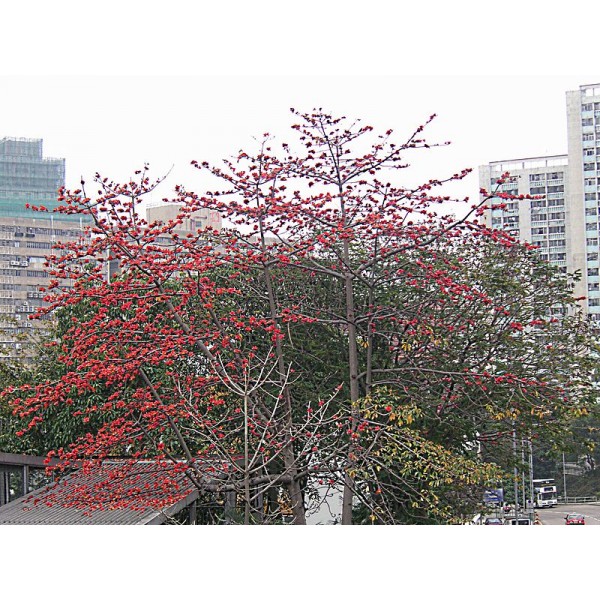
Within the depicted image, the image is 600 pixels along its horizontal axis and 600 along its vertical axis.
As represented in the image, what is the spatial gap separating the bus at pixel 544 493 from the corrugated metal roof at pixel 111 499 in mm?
2129

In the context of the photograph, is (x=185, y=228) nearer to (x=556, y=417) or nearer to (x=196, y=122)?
A: (x=196, y=122)

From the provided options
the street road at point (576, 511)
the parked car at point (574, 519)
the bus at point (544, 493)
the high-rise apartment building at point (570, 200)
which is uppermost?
the high-rise apartment building at point (570, 200)

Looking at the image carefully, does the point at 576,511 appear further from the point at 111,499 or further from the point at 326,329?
the point at 111,499

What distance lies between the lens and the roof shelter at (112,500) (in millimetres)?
Answer: 4555

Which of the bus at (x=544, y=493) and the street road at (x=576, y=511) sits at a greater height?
the bus at (x=544, y=493)

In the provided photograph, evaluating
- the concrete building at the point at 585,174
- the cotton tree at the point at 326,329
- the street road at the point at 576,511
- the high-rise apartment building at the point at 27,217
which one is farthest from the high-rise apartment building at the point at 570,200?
the high-rise apartment building at the point at 27,217

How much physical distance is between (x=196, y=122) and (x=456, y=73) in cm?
162

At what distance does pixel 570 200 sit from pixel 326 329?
162 cm

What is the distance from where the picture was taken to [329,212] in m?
4.89

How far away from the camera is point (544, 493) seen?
555cm

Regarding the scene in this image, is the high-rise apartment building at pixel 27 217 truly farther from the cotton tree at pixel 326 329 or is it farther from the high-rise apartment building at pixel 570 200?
the high-rise apartment building at pixel 570 200

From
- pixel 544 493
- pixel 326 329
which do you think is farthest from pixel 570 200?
pixel 544 493

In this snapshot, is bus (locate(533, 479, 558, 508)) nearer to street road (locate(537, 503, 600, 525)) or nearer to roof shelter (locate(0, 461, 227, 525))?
street road (locate(537, 503, 600, 525))
